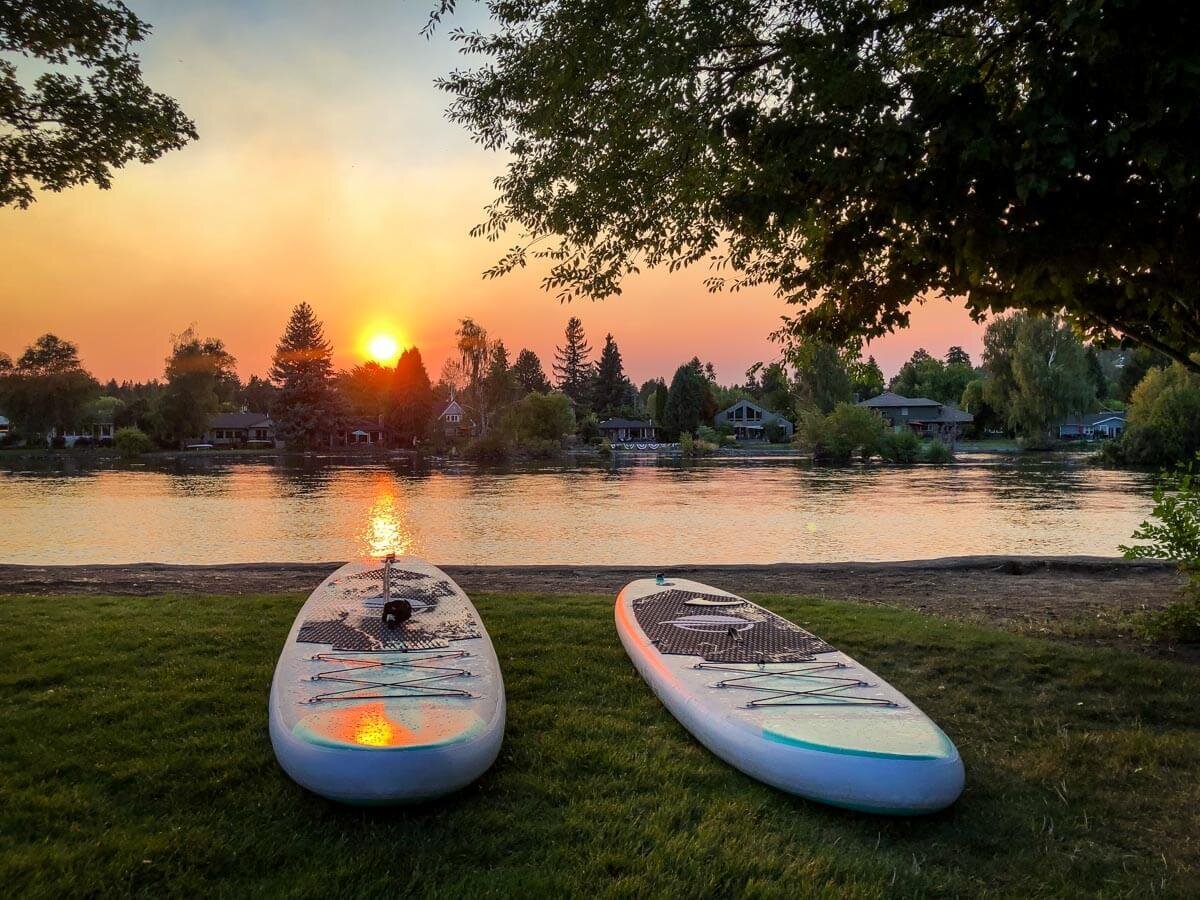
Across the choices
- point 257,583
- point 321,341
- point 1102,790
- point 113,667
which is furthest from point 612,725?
point 321,341

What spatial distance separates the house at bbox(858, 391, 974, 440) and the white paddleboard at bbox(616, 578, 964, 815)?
227ft

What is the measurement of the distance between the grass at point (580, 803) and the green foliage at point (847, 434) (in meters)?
47.2

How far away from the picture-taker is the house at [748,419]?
76.7 m

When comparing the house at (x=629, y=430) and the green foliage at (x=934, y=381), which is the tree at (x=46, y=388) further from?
the green foliage at (x=934, y=381)

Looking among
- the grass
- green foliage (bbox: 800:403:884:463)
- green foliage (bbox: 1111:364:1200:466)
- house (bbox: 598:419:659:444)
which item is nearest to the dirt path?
the grass

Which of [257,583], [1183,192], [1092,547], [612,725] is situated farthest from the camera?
[1092,547]

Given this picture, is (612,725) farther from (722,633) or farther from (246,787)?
(246,787)

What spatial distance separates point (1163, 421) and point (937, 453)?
39.7 ft

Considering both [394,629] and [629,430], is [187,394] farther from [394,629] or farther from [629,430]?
[394,629]

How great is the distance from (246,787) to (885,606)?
19.5ft

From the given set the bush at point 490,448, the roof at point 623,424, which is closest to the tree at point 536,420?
the bush at point 490,448

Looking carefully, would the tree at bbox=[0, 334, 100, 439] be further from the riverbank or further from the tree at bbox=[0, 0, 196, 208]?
the tree at bbox=[0, 0, 196, 208]

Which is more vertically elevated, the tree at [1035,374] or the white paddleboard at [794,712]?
the tree at [1035,374]

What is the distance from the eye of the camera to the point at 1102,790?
3.70 m
